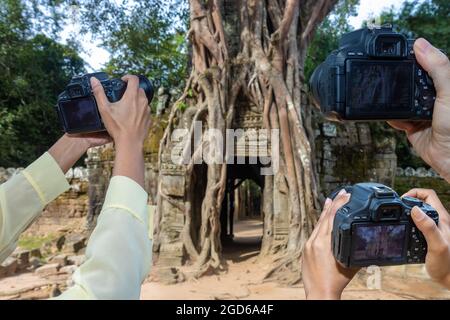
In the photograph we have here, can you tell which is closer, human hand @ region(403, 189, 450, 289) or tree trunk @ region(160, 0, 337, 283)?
human hand @ region(403, 189, 450, 289)

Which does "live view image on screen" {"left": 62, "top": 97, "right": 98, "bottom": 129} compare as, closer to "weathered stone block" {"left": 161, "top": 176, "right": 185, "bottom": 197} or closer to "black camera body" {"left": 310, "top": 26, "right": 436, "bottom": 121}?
"black camera body" {"left": 310, "top": 26, "right": 436, "bottom": 121}

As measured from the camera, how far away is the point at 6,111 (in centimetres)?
1004

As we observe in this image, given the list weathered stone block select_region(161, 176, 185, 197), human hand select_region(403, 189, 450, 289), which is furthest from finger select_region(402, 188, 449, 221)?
weathered stone block select_region(161, 176, 185, 197)

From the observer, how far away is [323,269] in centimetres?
80

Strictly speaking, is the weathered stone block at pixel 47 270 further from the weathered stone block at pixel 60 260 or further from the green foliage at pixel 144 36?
the green foliage at pixel 144 36

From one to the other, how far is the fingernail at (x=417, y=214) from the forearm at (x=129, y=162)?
56 centimetres

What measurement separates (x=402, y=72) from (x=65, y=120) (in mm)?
841

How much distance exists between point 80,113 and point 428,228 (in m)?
0.85

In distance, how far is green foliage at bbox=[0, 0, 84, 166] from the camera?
366 inches

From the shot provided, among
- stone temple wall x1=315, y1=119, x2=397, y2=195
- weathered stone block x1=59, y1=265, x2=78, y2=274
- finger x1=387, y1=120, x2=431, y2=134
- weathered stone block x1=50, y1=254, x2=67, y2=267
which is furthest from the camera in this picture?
stone temple wall x1=315, y1=119, x2=397, y2=195

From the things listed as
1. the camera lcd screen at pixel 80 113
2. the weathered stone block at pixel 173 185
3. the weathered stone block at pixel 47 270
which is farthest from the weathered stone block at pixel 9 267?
the camera lcd screen at pixel 80 113

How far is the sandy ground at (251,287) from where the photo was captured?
13.3ft

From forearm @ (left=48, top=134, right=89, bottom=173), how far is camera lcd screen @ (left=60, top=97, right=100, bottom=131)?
0.16 meters
